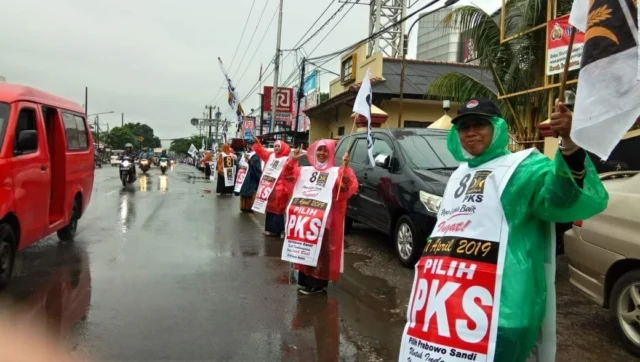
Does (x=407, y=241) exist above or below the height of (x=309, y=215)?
below

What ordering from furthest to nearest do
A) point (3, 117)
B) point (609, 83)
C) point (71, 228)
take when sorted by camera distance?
point (71, 228) < point (3, 117) < point (609, 83)

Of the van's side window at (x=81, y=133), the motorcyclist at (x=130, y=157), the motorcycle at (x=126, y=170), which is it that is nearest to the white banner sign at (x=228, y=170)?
the motorcycle at (x=126, y=170)

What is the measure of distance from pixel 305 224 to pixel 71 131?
416 cm

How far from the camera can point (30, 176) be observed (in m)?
5.49

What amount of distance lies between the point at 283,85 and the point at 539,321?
27.4 m

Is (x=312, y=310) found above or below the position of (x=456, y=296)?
below

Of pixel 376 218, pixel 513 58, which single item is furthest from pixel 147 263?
pixel 513 58

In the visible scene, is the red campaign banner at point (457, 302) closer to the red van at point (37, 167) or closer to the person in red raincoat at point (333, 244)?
the person in red raincoat at point (333, 244)

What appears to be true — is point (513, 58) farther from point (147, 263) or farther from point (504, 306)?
point (504, 306)

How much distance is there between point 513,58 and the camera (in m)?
11.2

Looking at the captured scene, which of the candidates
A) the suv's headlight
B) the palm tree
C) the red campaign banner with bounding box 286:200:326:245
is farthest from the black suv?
the palm tree

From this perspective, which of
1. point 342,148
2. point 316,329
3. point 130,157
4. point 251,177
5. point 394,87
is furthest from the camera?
point 130,157

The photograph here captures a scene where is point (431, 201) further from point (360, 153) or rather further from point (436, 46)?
point (436, 46)

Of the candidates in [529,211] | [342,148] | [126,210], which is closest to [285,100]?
[126,210]
